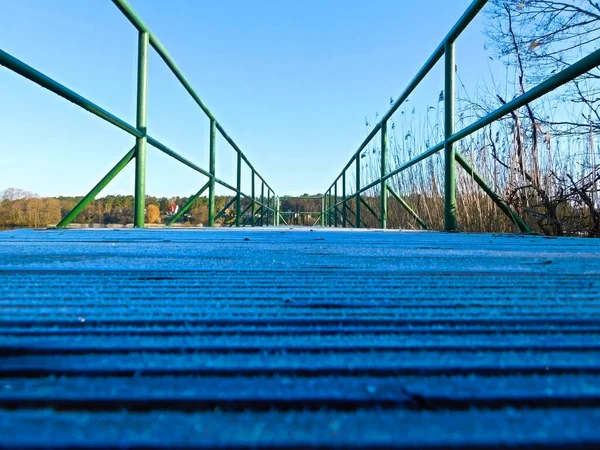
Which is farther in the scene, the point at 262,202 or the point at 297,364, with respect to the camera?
the point at 262,202

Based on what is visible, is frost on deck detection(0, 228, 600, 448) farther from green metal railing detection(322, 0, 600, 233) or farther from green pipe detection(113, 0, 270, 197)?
green pipe detection(113, 0, 270, 197)

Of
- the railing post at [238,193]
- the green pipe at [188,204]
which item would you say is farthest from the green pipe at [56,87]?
the railing post at [238,193]

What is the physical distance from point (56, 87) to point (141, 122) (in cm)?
59

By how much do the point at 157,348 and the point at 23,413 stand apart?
79 millimetres

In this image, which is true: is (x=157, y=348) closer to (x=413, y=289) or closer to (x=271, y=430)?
(x=271, y=430)

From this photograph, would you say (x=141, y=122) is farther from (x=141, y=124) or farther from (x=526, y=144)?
(x=526, y=144)

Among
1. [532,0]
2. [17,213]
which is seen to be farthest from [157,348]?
[532,0]

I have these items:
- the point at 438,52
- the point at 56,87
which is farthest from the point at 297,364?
the point at 438,52

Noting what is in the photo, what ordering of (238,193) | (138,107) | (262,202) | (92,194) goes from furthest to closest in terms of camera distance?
1. (262,202)
2. (238,193)
3. (138,107)
4. (92,194)

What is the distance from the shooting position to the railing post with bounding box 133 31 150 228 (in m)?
1.80

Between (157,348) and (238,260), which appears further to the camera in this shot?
(238,260)

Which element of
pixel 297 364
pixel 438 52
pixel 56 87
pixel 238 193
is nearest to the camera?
pixel 297 364

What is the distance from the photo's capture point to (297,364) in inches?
8.9

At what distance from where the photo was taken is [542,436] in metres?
0.16
